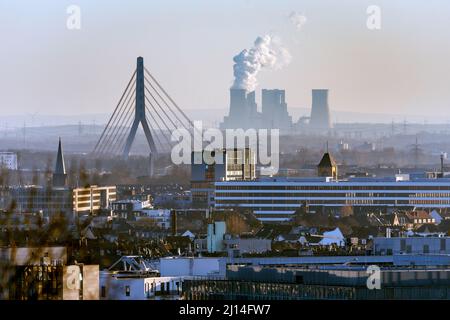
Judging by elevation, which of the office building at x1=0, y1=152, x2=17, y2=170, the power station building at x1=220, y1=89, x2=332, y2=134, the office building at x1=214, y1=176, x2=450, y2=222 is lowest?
the office building at x1=214, y1=176, x2=450, y2=222

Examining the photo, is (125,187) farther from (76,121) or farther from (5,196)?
(76,121)

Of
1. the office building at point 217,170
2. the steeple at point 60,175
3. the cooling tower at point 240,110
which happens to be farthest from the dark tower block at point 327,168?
the cooling tower at point 240,110

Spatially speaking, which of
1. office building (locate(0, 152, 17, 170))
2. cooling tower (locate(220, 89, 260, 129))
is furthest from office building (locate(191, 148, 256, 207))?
cooling tower (locate(220, 89, 260, 129))

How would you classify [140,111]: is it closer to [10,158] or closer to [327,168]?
[10,158]

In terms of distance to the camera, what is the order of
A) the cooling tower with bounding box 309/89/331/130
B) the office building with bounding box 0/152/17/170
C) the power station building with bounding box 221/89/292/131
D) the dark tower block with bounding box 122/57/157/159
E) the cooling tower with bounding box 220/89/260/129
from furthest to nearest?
1. the cooling tower with bounding box 309/89/331/130
2. the power station building with bounding box 221/89/292/131
3. the cooling tower with bounding box 220/89/260/129
4. the dark tower block with bounding box 122/57/157/159
5. the office building with bounding box 0/152/17/170

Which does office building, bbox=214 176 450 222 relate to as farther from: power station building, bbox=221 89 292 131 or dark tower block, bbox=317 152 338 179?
power station building, bbox=221 89 292 131

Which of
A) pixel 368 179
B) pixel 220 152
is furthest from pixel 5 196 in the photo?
pixel 220 152

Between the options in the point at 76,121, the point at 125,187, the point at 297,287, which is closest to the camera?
the point at 297,287

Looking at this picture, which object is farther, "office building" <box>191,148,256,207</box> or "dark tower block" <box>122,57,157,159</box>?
"dark tower block" <box>122,57,157,159</box>

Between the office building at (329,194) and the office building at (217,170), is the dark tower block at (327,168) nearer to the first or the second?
the office building at (329,194)
